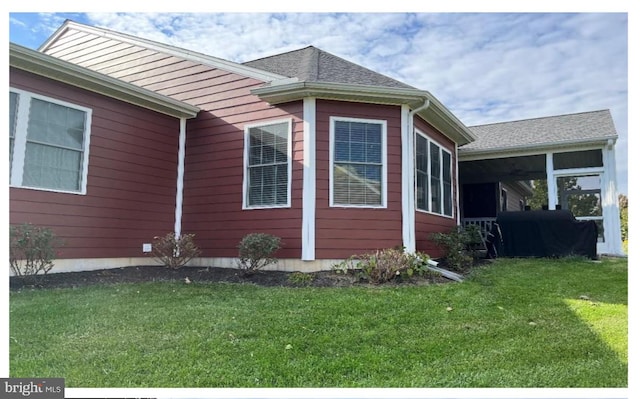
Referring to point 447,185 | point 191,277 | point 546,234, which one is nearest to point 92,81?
point 191,277

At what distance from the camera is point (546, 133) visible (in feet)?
→ 26.0

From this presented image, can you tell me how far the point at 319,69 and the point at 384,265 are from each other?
256 cm

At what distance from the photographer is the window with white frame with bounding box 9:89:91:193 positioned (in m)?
4.10

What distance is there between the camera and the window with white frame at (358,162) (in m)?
5.16

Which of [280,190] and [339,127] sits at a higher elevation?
[339,127]

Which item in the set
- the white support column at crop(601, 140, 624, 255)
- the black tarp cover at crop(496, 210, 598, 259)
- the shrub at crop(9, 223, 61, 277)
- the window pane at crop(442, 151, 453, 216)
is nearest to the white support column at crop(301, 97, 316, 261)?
the shrub at crop(9, 223, 61, 277)

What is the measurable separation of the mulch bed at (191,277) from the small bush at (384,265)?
94 mm

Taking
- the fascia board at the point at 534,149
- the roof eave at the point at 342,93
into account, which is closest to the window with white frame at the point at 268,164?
the roof eave at the point at 342,93

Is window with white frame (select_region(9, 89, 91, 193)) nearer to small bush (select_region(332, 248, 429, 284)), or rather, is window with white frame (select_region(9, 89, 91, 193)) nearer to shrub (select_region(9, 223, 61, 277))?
shrub (select_region(9, 223, 61, 277))

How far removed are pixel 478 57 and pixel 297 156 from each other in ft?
7.23

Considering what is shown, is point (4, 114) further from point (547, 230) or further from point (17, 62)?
point (547, 230)

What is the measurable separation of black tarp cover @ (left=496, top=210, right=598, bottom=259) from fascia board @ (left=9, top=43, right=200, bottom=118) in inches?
197
